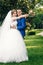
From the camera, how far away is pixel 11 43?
40.4 ft

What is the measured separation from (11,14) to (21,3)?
3036cm

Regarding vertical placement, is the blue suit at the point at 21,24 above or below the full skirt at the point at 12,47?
above

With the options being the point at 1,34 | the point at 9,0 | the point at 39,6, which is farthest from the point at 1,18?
the point at 1,34

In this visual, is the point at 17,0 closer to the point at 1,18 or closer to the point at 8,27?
the point at 1,18

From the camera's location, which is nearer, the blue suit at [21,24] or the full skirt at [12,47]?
the full skirt at [12,47]

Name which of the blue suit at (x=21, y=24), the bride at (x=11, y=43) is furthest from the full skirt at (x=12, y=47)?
the blue suit at (x=21, y=24)

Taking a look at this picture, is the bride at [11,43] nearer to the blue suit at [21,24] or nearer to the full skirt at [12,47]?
the full skirt at [12,47]

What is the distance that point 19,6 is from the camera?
42.4 m

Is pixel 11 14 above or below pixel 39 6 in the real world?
above

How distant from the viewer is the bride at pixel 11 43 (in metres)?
12.2

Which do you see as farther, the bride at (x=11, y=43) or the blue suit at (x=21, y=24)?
the blue suit at (x=21, y=24)

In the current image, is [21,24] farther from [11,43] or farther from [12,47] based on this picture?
[12,47]

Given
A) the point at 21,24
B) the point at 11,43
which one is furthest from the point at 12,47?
the point at 21,24

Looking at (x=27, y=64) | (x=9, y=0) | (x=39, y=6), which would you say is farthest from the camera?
(x=39, y=6)
